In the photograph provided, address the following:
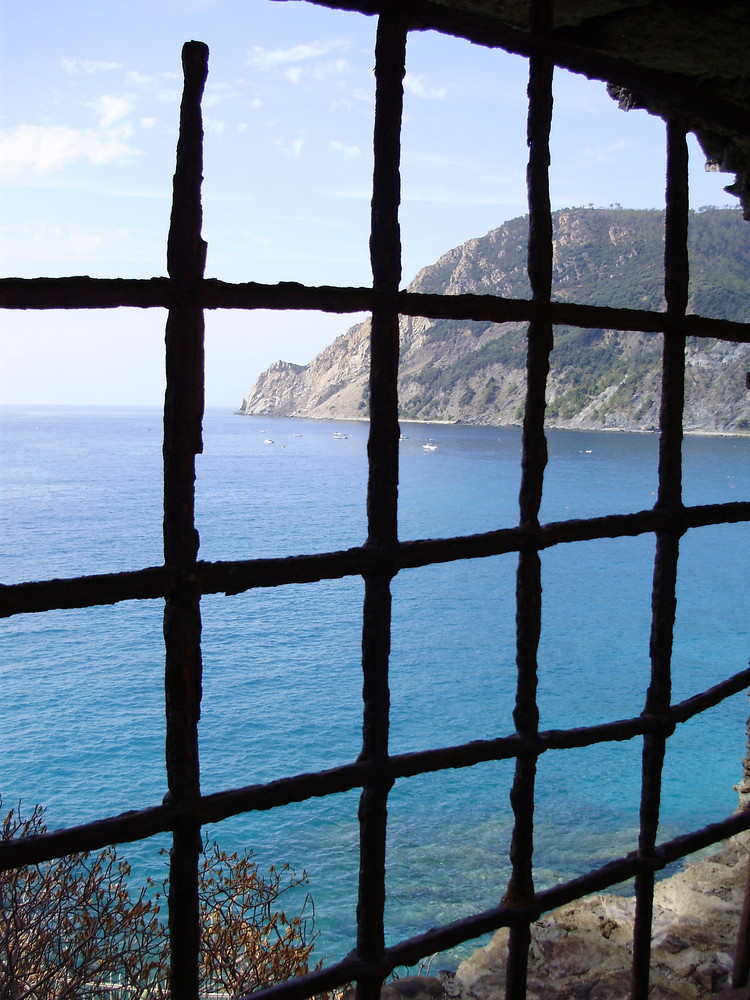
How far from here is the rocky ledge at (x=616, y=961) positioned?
7.25 feet

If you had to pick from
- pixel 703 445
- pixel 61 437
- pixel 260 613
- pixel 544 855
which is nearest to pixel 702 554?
pixel 260 613

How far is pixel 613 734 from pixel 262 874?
1718 cm

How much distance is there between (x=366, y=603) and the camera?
140 cm

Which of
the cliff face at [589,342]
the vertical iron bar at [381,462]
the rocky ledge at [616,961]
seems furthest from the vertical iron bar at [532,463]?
the cliff face at [589,342]

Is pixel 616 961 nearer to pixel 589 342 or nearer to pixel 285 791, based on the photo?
pixel 285 791

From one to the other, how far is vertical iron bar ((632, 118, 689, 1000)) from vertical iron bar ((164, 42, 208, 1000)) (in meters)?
0.98

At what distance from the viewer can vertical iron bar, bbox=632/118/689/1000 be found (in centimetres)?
178

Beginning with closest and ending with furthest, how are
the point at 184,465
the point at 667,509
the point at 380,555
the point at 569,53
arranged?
1. the point at 184,465
2. the point at 380,555
3. the point at 569,53
4. the point at 667,509

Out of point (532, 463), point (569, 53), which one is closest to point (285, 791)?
point (532, 463)

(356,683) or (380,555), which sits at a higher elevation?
(380,555)

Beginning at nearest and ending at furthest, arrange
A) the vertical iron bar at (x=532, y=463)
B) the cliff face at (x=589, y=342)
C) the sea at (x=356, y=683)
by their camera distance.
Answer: the vertical iron bar at (x=532, y=463), the sea at (x=356, y=683), the cliff face at (x=589, y=342)

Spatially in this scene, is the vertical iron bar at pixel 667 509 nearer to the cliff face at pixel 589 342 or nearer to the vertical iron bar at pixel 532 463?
the vertical iron bar at pixel 532 463

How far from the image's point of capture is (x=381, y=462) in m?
1.42

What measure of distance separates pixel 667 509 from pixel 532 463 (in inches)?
15.4
